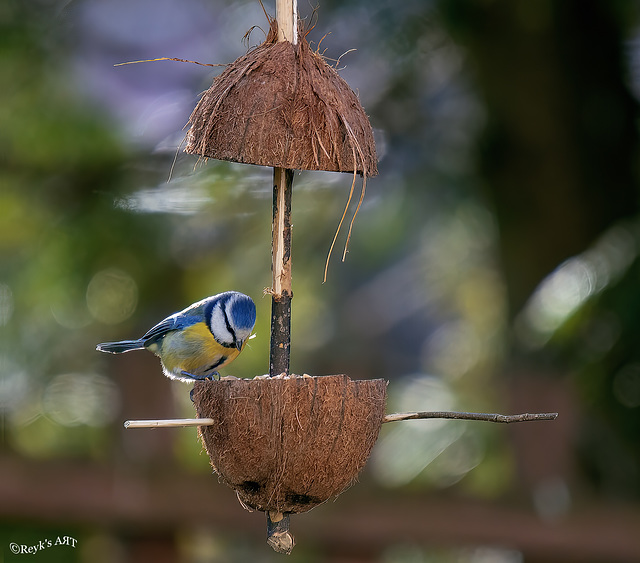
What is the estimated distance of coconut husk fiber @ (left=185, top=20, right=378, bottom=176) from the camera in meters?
2.05

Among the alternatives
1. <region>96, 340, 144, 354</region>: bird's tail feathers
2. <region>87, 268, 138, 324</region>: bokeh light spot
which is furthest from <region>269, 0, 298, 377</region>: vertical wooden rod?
<region>87, 268, 138, 324</region>: bokeh light spot

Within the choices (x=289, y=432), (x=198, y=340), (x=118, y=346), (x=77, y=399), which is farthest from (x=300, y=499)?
(x=77, y=399)

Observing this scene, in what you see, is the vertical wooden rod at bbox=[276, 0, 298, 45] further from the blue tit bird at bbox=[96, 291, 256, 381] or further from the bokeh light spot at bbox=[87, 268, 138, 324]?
the bokeh light spot at bbox=[87, 268, 138, 324]

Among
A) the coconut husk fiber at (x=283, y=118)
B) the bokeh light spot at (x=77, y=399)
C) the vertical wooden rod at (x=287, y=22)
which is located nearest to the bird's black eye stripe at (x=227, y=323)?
the coconut husk fiber at (x=283, y=118)

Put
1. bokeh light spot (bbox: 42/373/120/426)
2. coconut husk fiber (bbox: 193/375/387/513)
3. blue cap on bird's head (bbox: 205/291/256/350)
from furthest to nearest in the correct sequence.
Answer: bokeh light spot (bbox: 42/373/120/426) < blue cap on bird's head (bbox: 205/291/256/350) < coconut husk fiber (bbox: 193/375/387/513)

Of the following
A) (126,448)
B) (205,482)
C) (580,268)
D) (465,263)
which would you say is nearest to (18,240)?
(126,448)

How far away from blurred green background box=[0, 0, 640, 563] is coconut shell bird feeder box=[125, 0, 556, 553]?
1532 millimetres

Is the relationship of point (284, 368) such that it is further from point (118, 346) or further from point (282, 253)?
point (118, 346)

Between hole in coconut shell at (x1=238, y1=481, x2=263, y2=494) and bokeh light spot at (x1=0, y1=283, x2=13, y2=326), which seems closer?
hole in coconut shell at (x1=238, y1=481, x2=263, y2=494)

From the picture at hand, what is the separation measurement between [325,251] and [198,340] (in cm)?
362

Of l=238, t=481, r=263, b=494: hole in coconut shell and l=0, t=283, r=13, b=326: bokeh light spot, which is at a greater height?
l=0, t=283, r=13, b=326: bokeh light spot

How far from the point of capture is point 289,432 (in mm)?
1958

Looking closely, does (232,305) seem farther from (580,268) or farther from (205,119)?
(580,268)

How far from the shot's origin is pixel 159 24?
15.2 feet
